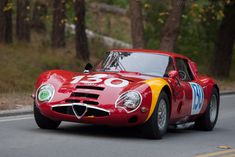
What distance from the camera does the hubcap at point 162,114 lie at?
12.1 m

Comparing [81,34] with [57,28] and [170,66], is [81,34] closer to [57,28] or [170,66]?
[57,28]

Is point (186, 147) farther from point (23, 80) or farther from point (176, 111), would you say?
point (23, 80)

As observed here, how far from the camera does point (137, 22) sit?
26.9 metres

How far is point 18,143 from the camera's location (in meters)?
10.7

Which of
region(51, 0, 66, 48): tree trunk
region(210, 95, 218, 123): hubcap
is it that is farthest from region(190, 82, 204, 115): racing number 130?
region(51, 0, 66, 48): tree trunk

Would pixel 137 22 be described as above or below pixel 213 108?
above

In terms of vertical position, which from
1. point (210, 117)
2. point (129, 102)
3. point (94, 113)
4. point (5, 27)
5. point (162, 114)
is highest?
point (129, 102)

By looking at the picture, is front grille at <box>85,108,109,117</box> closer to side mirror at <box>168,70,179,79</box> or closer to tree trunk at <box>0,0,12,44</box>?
side mirror at <box>168,70,179,79</box>

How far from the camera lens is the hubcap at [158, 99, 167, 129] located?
1209 cm

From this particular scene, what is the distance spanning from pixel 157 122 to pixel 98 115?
0.97m

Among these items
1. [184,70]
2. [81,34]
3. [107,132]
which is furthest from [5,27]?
[107,132]

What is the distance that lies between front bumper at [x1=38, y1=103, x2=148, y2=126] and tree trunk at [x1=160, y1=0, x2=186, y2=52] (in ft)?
49.7

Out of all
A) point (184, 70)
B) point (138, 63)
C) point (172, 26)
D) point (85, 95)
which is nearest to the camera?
point (85, 95)

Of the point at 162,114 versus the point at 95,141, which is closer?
the point at 95,141
